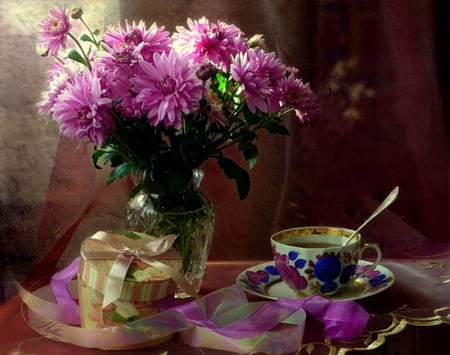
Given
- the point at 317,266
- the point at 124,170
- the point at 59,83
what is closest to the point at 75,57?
the point at 59,83

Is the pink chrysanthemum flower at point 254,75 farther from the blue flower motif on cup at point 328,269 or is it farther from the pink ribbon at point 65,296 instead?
the pink ribbon at point 65,296

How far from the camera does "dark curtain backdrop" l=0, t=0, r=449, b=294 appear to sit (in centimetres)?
105

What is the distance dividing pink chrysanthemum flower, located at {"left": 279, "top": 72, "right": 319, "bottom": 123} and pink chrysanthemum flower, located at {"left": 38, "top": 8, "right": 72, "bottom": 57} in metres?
0.25

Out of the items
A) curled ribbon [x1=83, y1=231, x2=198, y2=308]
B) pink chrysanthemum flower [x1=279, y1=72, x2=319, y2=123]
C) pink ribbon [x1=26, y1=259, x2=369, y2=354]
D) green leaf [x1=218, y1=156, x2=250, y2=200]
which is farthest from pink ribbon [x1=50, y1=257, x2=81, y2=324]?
pink chrysanthemum flower [x1=279, y1=72, x2=319, y2=123]

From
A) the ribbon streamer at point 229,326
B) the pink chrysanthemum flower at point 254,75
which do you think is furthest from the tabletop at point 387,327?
the pink chrysanthemum flower at point 254,75

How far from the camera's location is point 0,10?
3.29 ft

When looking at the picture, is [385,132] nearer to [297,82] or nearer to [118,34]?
[297,82]

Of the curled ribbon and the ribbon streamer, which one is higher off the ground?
the curled ribbon

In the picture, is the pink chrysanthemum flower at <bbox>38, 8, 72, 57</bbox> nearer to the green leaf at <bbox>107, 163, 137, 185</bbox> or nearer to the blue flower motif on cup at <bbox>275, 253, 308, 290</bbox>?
the green leaf at <bbox>107, 163, 137, 185</bbox>

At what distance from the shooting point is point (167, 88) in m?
0.72

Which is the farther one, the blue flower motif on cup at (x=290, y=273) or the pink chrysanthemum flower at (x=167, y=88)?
the blue flower motif on cup at (x=290, y=273)

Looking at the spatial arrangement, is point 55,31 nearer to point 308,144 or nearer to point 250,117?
point 250,117

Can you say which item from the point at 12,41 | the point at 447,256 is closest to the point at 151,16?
the point at 12,41

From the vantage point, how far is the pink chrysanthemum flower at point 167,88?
0.71 m
